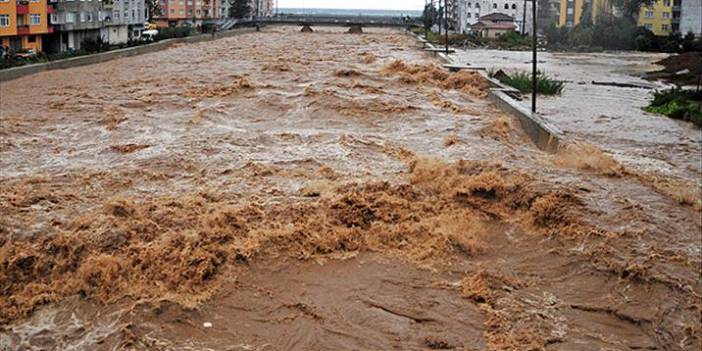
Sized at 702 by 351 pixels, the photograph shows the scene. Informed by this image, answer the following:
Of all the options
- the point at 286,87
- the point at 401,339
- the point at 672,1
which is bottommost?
the point at 401,339

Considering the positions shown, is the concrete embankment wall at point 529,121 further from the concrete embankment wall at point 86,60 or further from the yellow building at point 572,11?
the yellow building at point 572,11

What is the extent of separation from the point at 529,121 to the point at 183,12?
72480 millimetres

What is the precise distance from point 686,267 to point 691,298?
0.72 m

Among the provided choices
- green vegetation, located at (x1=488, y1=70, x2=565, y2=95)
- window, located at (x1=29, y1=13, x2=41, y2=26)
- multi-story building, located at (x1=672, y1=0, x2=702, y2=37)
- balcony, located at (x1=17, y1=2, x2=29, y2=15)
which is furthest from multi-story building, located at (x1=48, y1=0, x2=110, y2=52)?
multi-story building, located at (x1=672, y1=0, x2=702, y2=37)

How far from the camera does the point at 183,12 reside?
82.4 m

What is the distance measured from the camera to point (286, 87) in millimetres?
21703

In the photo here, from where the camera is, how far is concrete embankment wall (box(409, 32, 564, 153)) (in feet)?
43.5

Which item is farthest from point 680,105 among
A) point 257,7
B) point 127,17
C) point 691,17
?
point 257,7

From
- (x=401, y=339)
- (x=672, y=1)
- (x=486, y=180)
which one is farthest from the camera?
(x=672, y=1)

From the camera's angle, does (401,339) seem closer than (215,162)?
Yes

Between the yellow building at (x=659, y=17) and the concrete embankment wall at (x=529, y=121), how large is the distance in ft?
156

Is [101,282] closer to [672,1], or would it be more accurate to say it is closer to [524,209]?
[524,209]

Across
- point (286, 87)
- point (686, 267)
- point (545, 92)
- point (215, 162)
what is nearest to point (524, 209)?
point (686, 267)

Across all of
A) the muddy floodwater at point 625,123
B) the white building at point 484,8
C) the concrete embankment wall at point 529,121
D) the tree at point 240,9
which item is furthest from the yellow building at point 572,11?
the concrete embankment wall at point 529,121
